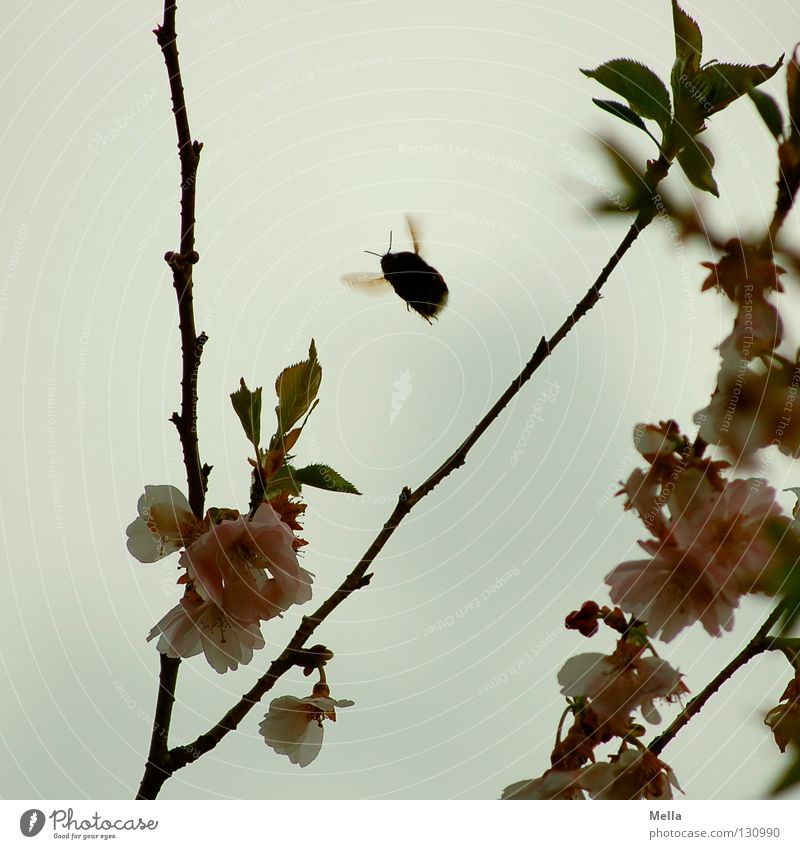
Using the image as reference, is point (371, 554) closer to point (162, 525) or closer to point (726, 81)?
point (162, 525)

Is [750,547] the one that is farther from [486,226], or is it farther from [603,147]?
[486,226]

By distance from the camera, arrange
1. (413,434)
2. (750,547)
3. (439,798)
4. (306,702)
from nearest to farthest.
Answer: (750,547) → (306,702) → (439,798) → (413,434)

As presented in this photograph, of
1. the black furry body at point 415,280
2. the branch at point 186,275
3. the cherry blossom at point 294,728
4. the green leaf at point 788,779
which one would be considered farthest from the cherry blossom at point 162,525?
the green leaf at point 788,779

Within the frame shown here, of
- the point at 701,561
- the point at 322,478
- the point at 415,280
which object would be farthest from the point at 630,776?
the point at 415,280

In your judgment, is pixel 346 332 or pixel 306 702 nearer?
pixel 306 702

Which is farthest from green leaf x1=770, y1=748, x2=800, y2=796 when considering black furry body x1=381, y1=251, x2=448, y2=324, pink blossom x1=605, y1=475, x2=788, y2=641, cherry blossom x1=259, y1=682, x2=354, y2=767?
black furry body x1=381, y1=251, x2=448, y2=324
